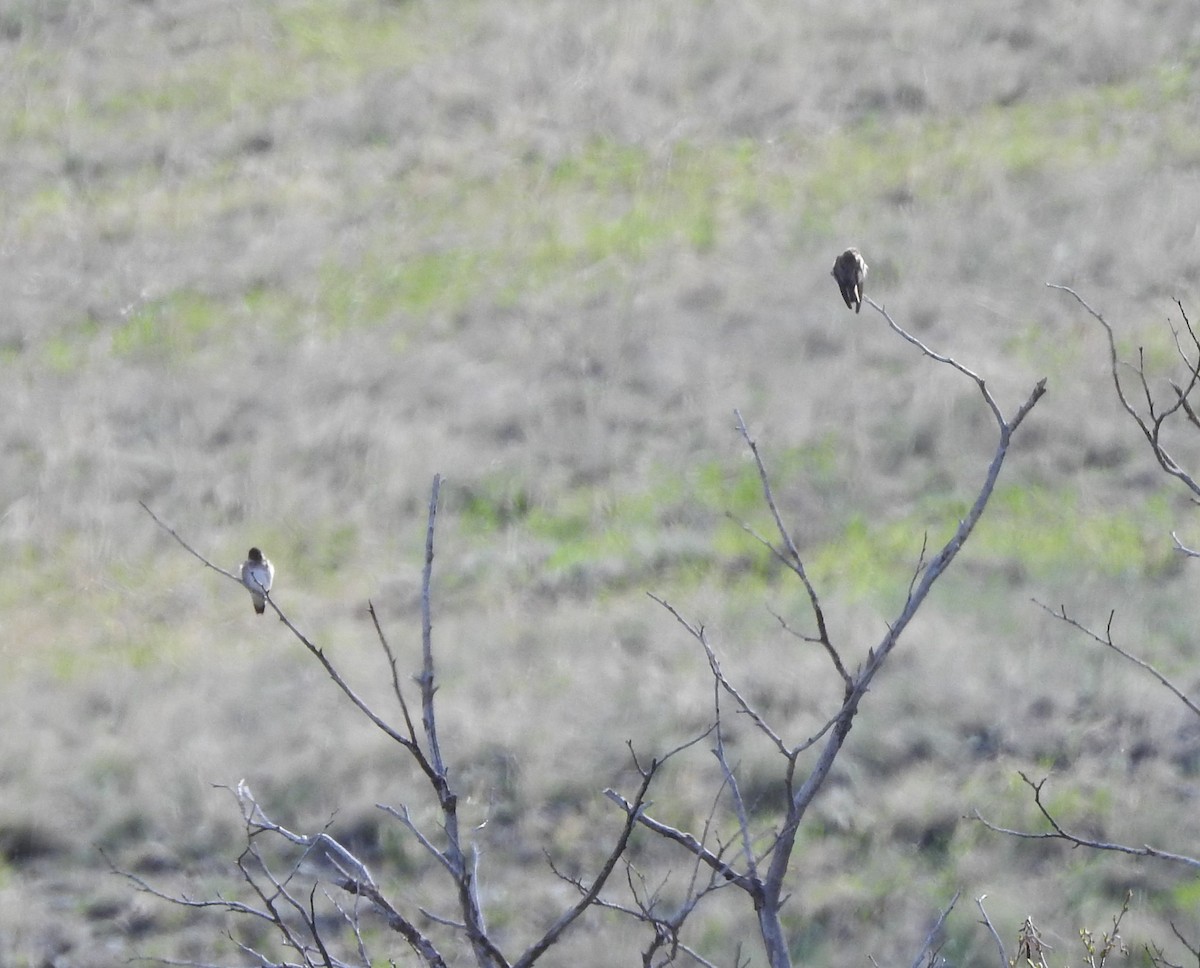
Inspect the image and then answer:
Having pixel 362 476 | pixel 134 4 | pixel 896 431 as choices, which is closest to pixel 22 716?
pixel 362 476

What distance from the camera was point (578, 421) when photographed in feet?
38.3

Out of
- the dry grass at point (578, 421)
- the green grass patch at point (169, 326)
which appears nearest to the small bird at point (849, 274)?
the dry grass at point (578, 421)

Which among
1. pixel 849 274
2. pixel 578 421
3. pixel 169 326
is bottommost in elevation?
pixel 849 274

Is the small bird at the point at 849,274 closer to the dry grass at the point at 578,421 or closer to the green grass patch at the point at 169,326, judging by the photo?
the dry grass at the point at 578,421

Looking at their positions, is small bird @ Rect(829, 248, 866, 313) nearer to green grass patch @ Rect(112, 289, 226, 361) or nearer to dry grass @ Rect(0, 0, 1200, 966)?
dry grass @ Rect(0, 0, 1200, 966)

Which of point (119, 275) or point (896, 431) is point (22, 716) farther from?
point (119, 275)

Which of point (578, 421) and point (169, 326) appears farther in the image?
point (169, 326)

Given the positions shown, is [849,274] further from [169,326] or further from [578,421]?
[169,326]

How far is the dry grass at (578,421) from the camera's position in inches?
295

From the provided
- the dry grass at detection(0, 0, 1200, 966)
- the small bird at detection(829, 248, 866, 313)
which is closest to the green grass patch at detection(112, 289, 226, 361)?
the dry grass at detection(0, 0, 1200, 966)

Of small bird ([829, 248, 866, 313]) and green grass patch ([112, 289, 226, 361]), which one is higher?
green grass patch ([112, 289, 226, 361])

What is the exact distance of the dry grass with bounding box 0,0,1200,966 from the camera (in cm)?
750

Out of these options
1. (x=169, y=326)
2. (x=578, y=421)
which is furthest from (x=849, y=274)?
(x=169, y=326)

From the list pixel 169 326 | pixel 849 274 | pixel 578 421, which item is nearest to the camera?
pixel 849 274
